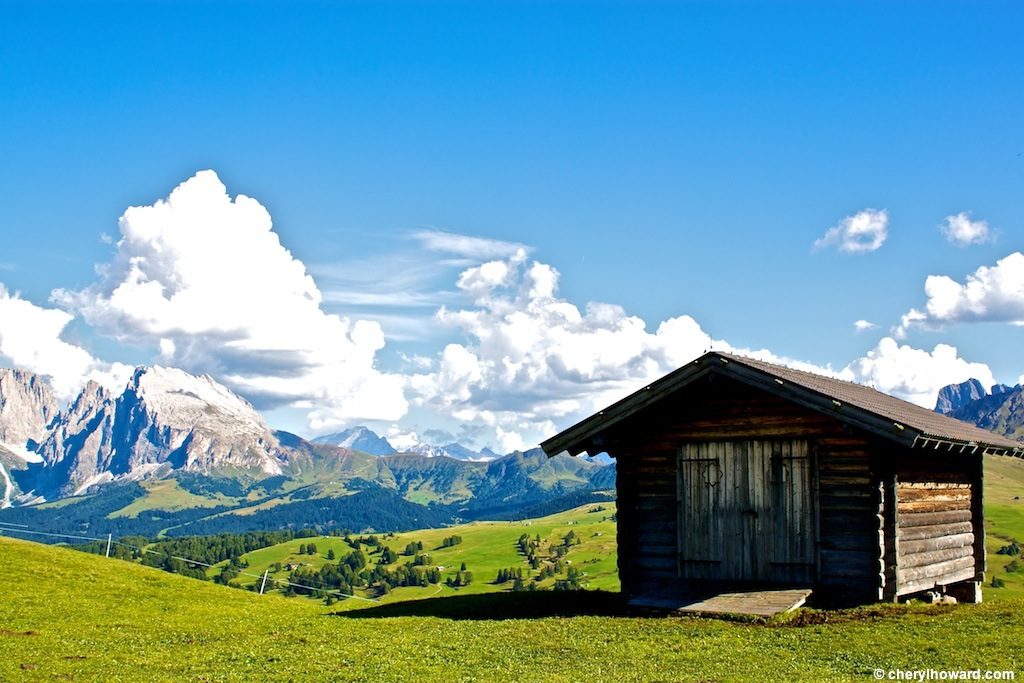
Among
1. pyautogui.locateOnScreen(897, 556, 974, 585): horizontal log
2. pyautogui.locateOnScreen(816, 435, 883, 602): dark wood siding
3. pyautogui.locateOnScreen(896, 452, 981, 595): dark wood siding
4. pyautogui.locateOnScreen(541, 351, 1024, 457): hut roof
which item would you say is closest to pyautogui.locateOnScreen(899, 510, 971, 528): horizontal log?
pyautogui.locateOnScreen(896, 452, 981, 595): dark wood siding

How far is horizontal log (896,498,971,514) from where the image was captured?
2681 cm

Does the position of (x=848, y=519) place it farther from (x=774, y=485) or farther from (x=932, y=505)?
(x=932, y=505)

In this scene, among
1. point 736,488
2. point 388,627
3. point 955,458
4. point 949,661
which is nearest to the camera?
point 949,661

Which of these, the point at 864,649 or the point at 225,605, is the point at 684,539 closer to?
the point at 864,649

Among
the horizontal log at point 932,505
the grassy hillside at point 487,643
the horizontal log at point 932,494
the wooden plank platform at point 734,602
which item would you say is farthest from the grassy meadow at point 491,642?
the horizontal log at point 932,494

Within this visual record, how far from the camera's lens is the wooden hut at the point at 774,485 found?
25609mm

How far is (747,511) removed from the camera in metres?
27.4

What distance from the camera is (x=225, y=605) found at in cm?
3331

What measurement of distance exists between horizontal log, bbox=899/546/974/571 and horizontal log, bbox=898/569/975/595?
1.59 feet

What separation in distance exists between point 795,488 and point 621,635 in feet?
24.5

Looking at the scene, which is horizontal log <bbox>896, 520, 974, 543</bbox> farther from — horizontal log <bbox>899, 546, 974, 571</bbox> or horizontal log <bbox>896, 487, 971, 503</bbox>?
horizontal log <bbox>896, 487, 971, 503</bbox>

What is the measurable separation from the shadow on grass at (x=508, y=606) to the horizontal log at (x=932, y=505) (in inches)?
340

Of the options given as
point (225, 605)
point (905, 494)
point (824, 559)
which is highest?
point (905, 494)

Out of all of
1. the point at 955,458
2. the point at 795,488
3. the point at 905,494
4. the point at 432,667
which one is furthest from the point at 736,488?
the point at 432,667
